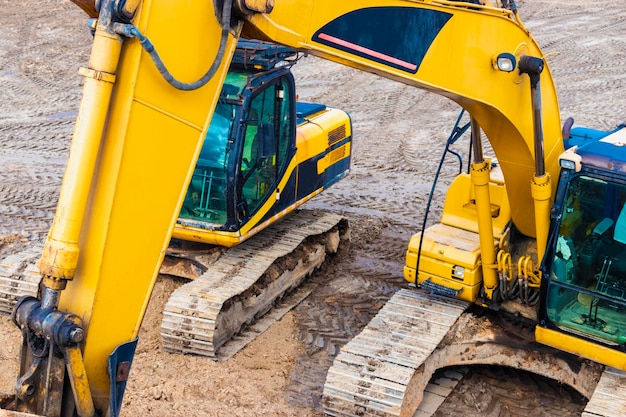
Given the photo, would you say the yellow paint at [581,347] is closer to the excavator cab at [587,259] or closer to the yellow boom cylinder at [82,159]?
the excavator cab at [587,259]

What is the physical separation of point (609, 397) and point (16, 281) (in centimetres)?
503

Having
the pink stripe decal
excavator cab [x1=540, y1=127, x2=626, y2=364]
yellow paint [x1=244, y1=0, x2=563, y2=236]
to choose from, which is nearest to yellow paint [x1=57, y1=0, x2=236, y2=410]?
yellow paint [x1=244, y1=0, x2=563, y2=236]

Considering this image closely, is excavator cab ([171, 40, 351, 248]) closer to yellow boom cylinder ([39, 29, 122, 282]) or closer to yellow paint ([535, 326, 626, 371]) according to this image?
yellow paint ([535, 326, 626, 371])

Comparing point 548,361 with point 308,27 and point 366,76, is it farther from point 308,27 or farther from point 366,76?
point 366,76

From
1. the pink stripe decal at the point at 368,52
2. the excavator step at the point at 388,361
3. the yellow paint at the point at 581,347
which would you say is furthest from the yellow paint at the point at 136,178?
the yellow paint at the point at 581,347

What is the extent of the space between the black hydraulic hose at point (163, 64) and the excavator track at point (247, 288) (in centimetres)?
349

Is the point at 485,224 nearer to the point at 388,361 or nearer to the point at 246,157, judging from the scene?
the point at 388,361

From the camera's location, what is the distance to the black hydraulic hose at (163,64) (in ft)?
12.0

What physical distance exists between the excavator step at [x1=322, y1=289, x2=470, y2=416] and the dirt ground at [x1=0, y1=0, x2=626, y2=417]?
0.57m

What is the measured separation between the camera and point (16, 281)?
309 inches

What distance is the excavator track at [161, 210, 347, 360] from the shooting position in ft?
23.7

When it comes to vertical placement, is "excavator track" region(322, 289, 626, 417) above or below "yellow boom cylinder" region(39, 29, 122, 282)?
below

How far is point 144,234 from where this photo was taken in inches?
157

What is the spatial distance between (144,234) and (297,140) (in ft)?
15.4
